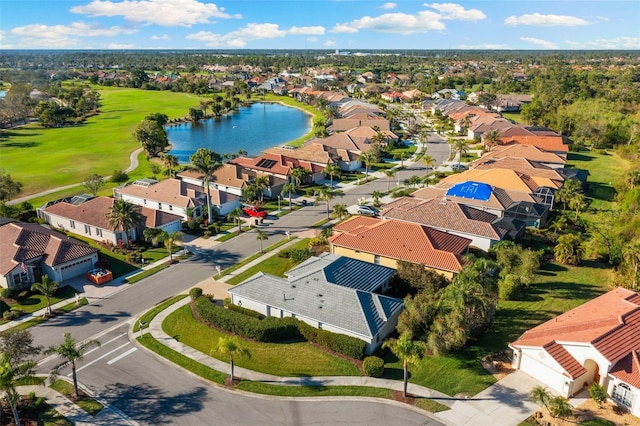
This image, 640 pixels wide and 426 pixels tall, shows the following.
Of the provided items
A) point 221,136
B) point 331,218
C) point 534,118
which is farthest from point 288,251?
point 534,118

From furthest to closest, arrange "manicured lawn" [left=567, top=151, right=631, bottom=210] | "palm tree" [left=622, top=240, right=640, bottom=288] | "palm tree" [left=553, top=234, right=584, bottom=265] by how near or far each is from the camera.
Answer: "manicured lawn" [left=567, top=151, right=631, bottom=210] → "palm tree" [left=553, top=234, right=584, bottom=265] → "palm tree" [left=622, top=240, right=640, bottom=288]

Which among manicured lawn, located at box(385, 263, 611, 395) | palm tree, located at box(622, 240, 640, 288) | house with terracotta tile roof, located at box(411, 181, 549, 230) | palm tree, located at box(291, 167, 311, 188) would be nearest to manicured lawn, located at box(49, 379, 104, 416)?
manicured lawn, located at box(385, 263, 611, 395)

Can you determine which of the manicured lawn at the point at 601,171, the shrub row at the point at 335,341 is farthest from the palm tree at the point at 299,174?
the manicured lawn at the point at 601,171

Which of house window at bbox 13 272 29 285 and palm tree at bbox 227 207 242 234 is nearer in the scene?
house window at bbox 13 272 29 285

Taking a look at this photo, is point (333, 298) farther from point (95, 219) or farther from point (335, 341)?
point (95, 219)

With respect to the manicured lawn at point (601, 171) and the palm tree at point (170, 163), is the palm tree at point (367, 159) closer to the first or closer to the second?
the palm tree at point (170, 163)

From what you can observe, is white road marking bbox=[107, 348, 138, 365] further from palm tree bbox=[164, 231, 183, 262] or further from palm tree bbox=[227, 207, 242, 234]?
palm tree bbox=[227, 207, 242, 234]
